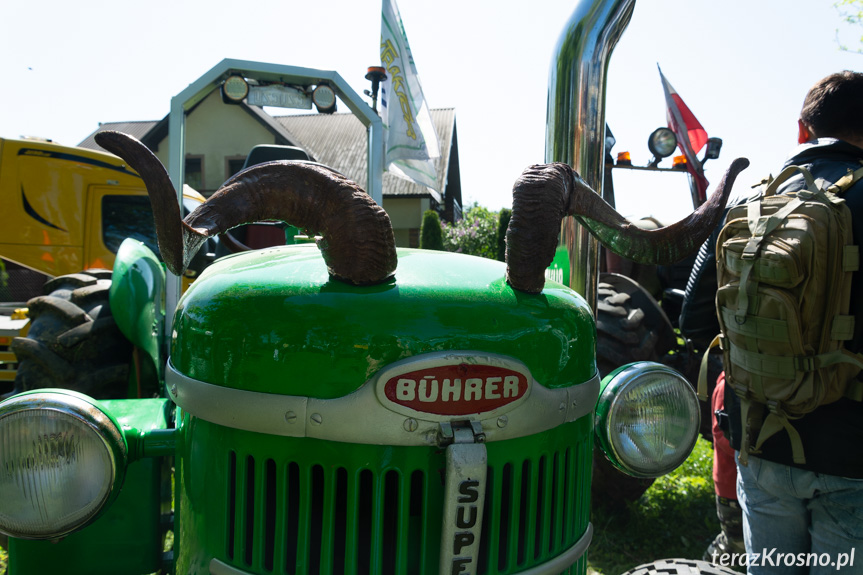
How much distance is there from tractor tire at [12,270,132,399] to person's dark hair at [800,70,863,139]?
353 centimetres

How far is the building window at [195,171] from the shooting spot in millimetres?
18781

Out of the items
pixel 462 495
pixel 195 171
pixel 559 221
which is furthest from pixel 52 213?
pixel 195 171

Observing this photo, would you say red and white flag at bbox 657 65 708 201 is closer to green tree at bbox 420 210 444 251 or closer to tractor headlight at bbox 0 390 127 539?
tractor headlight at bbox 0 390 127 539

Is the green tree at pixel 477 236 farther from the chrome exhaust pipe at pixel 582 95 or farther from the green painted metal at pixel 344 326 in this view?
the green painted metal at pixel 344 326

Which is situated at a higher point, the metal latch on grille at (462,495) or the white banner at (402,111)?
the white banner at (402,111)

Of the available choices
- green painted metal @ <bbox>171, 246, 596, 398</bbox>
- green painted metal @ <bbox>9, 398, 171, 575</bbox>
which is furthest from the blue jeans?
green painted metal @ <bbox>9, 398, 171, 575</bbox>

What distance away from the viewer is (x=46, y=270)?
231 inches

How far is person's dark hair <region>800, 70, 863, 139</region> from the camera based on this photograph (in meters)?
2.13

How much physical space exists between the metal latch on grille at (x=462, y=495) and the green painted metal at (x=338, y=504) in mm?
48

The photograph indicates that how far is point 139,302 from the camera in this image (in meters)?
2.96

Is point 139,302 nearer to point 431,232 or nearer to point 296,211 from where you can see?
point 296,211

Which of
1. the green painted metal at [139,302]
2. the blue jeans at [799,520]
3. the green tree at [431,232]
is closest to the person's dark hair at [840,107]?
the blue jeans at [799,520]

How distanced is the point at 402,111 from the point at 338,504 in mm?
6082

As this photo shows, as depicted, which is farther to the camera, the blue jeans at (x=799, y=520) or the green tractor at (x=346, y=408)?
the blue jeans at (x=799, y=520)
